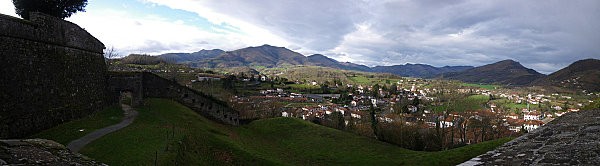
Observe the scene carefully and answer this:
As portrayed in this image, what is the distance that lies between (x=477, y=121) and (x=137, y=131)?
53300mm

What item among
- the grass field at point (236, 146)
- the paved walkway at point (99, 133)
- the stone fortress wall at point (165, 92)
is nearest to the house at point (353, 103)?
the grass field at point (236, 146)

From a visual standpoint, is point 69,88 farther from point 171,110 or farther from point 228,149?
point 228,149

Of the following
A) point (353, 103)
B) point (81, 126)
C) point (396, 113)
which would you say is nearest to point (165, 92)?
point (81, 126)

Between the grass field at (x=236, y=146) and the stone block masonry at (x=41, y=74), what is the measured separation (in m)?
3.72

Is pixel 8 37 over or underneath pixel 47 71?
over

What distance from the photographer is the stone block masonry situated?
48.4 ft

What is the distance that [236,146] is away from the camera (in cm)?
2245

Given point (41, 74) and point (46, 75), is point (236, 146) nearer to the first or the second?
point (46, 75)

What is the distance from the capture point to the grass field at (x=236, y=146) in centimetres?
1476

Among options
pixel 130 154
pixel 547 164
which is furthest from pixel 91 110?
pixel 547 164

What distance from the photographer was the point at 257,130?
37.5 meters

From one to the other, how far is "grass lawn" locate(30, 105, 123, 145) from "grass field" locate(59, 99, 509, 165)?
1538 millimetres

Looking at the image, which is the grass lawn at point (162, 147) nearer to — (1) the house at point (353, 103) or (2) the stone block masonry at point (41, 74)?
(2) the stone block masonry at point (41, 74)

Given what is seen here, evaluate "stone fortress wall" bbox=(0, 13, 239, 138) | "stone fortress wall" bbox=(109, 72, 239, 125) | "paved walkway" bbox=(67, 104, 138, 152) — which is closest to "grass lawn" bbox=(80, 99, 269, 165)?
"paved walkway" bbox=(67, 104, 138, 152)
